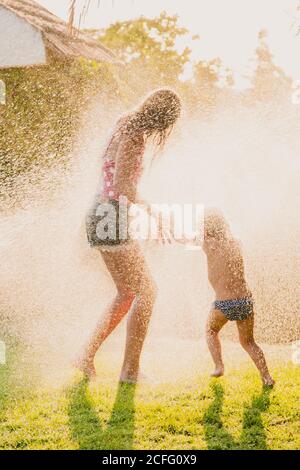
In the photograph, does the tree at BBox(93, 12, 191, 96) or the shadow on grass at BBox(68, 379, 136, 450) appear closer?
the shadow on grass at BBox(68, 379, 136, 450)

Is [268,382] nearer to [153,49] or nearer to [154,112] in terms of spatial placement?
[154,112]

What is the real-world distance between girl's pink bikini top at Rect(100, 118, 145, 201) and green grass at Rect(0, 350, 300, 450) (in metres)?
1.17

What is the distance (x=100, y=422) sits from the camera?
310cm

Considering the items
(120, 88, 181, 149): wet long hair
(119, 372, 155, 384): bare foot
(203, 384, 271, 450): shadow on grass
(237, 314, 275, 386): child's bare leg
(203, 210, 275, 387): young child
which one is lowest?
(203, 384, 271, 450): shadow on grass

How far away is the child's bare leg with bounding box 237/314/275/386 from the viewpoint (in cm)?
359

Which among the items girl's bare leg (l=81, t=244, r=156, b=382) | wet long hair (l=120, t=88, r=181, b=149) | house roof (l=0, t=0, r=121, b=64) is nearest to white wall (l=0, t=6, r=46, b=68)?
house roof (l=0, t=0, r=121, b=64)

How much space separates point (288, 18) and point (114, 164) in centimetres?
151

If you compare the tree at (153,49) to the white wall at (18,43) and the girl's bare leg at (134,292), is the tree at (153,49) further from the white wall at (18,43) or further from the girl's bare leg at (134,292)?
the girl's bare leg at (134,292)

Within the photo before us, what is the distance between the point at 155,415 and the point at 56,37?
25.0 ft

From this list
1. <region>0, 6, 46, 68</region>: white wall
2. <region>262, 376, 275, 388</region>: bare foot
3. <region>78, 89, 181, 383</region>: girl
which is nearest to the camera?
<region>262, 376, 275, 388</region>: bare foot

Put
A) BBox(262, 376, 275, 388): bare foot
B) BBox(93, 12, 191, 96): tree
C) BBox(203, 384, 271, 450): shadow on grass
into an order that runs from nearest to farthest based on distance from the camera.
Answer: BBox(203, 384, 271, 450): shadow on grass < BBox(262, 376, 275, 388): bare foot < BBox(93, 12, 191, 96): tree

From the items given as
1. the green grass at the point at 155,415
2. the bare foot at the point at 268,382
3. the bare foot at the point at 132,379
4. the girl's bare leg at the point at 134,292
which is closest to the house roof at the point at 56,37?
the girl's bare leg at the point at 134,292

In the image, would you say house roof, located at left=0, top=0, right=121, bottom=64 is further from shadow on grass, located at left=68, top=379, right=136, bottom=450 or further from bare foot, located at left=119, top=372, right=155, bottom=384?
shadow on grass, located at left=68, top=379, right=136, bottom=450

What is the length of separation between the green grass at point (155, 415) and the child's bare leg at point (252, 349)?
7 cm
